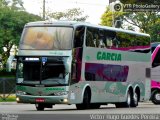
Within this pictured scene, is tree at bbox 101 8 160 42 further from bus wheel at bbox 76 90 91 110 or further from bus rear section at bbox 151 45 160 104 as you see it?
bus wheel at bbox 76 90 91 110

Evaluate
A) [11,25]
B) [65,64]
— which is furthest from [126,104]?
[11,25]

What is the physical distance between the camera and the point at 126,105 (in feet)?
115

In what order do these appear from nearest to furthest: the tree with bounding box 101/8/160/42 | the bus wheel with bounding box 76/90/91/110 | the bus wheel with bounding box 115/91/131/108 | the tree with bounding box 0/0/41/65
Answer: the bus wheel with bounding box 76/90/91/110, the bus wheel with bounding box 115/91/131/108, the tree with bounding box 0/0/41/65, the tree with bounding box 101/8/160/42

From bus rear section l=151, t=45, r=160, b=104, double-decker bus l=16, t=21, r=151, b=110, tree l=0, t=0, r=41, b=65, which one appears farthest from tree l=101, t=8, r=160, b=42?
double-decker bus l=16, t=21, r=151, b=110

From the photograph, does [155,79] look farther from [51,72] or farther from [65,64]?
[51,72]

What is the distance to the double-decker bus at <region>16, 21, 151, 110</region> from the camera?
28500 millimetres

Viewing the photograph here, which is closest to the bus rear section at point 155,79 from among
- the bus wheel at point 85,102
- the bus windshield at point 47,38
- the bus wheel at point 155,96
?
the bus wheel at point 155,96

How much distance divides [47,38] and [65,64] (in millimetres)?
1451

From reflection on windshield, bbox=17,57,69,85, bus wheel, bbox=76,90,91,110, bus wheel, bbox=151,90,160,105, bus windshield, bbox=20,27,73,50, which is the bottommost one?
bus wheel, bbox=151,90,160,105

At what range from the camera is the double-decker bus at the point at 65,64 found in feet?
93.5

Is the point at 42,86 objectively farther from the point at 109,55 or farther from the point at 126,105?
the point at 126,105

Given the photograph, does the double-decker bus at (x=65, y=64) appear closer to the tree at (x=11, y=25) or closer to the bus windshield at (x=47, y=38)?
the bus windshield at (x=47, y=38)

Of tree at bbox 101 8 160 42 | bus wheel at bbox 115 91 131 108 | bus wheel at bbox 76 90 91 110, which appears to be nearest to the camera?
bus wheel at bbox 76 90 91 110

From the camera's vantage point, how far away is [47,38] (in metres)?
28.9
